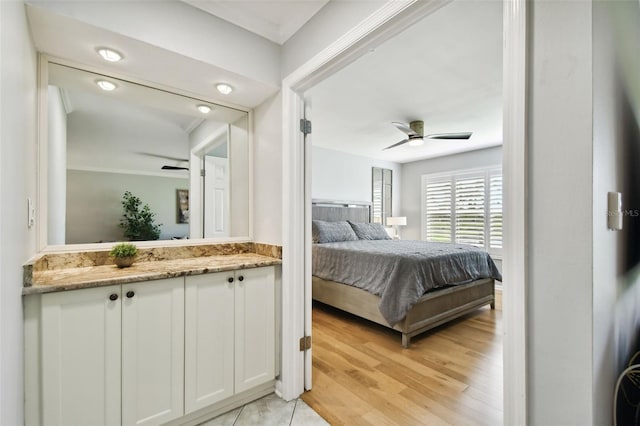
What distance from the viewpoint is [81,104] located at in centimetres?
184

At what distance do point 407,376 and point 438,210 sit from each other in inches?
178

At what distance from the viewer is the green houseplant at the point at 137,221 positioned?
76.0 inches

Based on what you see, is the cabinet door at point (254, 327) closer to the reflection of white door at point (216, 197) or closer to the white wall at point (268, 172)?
the white wall at point (268, 172)

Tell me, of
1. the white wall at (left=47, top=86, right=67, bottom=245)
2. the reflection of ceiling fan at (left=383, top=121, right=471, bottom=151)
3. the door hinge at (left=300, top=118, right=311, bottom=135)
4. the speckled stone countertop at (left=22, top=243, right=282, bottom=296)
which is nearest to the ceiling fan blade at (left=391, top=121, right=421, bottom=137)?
the reflection of ceiling fan at (left=383, top=121, right=471, bottom=151)

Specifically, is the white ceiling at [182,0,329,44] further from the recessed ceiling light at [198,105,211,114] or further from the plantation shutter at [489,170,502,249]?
the plantation shutter at [489,170,502,249]

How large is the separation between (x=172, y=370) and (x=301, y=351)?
0.79m

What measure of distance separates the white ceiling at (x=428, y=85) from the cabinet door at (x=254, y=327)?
4.29 ft


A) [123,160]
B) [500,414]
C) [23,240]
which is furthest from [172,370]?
[500,414]

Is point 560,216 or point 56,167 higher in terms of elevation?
point 56,167

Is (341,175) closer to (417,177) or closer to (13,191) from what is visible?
(417,177)

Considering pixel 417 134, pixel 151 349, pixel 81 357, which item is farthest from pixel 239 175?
pixel 417 134

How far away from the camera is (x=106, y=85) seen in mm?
1827

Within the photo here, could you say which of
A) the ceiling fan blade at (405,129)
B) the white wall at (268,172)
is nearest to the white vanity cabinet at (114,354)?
the white wall at (268,172)

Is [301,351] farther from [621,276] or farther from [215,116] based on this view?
[215,116]
